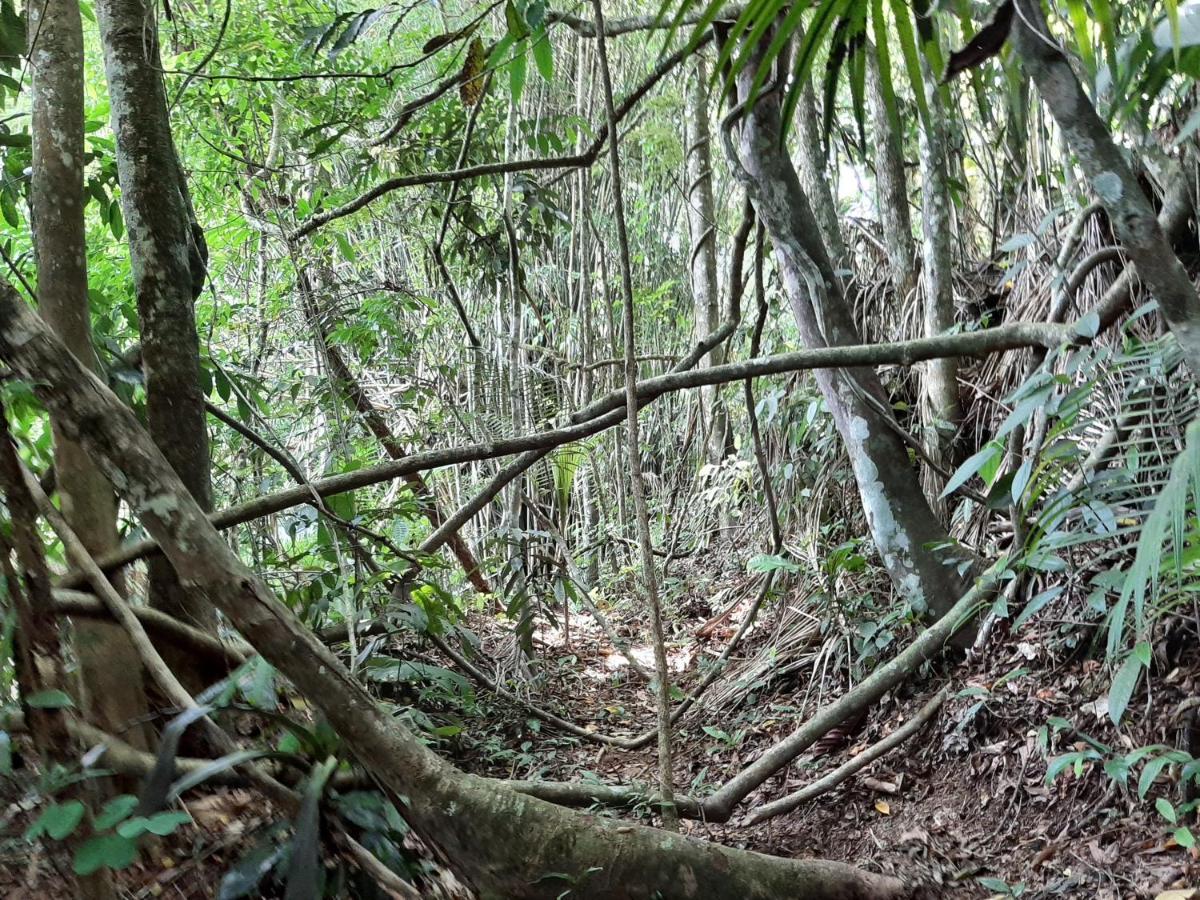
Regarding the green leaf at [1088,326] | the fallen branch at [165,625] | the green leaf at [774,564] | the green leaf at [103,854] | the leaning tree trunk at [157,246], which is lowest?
the green leaf at [103,854]

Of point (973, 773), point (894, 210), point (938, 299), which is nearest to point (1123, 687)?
point (973, 773)

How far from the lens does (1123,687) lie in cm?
210

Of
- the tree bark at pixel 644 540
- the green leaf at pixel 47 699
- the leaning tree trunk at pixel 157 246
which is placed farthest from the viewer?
the leaning tree trunk at pixel 157 246

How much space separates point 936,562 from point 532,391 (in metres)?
2.41

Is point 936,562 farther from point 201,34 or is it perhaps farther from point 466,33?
point 201,34

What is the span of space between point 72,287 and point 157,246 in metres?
0.31

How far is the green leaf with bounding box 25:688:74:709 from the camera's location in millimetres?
1261

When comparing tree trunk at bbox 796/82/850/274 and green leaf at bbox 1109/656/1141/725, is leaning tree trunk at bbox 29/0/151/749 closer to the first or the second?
green leaf at bbox 1109/656/1141/725


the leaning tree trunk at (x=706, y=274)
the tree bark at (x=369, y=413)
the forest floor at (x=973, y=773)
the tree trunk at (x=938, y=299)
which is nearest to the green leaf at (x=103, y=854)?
the forest floor at (x=973, y=773)

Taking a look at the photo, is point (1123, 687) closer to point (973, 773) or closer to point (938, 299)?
point (973, 773)

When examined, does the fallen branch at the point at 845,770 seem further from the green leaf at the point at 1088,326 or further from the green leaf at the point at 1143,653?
the green leaf at the point at 1088,326

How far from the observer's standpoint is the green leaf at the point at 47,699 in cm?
126

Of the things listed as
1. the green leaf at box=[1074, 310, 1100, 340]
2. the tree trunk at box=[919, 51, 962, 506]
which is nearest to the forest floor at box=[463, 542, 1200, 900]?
the tree trunk at box=[919, 51, 962, 506]

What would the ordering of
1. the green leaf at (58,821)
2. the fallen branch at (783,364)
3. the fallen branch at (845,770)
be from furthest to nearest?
the fallen branch at (845,770)
the fallen branch at (783,364)
the green leaf at (58,821)
